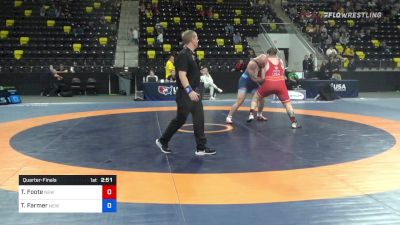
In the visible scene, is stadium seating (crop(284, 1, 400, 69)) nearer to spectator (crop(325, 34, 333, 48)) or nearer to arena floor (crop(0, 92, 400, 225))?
spectator (crop(325, 34, 333, 48))

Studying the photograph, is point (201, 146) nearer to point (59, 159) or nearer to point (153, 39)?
point (59, 159)

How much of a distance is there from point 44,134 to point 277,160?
4.21 metres

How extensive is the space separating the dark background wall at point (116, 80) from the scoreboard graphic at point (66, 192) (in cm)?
1403

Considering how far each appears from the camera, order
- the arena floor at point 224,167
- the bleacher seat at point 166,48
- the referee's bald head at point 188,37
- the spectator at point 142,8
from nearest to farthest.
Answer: the arena floor at point 224,167 → the referee's bald head at point 188,37 → the bleacher seat at point 166,48 → the spectator at point 142,8

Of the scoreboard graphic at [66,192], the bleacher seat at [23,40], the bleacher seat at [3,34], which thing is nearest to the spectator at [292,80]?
the bleacher seat at [23,40]

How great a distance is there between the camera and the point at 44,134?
7.78 metres

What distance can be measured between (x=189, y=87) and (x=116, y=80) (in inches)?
494

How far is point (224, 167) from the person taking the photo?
5.35m

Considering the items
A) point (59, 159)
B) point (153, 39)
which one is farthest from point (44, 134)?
point (153, 39)

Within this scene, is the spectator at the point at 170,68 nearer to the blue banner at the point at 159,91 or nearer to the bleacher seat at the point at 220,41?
the blue banner at the point at 159,91

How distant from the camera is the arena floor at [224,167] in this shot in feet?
12.3

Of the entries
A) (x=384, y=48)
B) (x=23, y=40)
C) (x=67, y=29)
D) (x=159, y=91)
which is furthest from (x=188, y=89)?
(x=384, y=48)

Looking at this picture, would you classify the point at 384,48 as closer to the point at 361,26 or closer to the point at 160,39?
the point at 361,26

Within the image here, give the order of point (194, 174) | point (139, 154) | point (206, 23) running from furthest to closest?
1. point (206, 23)
2. point (139, 154)
3. point (194, 174)
